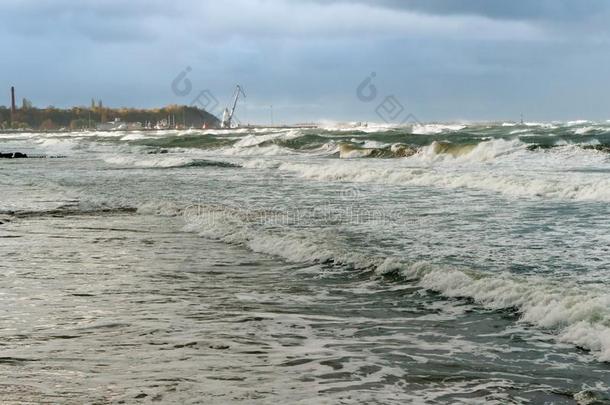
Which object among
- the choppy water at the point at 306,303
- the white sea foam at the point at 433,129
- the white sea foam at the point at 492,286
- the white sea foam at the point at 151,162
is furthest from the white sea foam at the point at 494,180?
the white sea foam at the point at 433,129

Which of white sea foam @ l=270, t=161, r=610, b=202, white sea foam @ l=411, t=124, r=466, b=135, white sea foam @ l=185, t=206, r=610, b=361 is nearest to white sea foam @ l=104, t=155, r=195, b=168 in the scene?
white sea foam @ l=270, t=161, r=610, b=202

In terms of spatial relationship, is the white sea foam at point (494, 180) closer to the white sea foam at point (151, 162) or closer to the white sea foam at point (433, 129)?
the white sea foam at point (151, 162)

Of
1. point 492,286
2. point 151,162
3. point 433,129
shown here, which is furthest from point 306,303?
point 433,129

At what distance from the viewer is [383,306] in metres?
7.33

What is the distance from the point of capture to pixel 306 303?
7.51 m

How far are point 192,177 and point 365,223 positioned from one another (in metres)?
16.0

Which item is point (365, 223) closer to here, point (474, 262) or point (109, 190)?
point (474, 262)

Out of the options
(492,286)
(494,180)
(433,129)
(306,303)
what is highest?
(433,129)

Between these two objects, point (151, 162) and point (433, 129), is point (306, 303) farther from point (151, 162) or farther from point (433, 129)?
point (433, 129)

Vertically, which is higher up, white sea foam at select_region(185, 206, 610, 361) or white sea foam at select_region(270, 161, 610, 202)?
white sea foam at select_region(270, 161, 610, 202)

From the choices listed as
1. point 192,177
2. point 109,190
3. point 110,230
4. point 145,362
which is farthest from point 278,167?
point 145,362

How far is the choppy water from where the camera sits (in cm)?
494

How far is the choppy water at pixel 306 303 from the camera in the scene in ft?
16.2

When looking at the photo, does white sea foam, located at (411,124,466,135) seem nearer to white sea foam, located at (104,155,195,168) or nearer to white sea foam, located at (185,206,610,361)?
white sea foam, located at (104,155,195,168)
